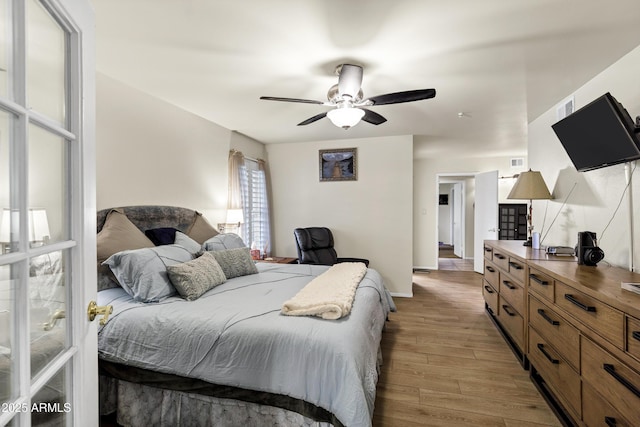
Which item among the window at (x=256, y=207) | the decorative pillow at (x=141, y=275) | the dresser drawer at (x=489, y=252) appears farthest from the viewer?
the window at (x=256, y=207)

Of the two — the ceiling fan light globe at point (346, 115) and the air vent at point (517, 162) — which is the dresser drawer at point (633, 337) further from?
the air vent at point (517, 162)

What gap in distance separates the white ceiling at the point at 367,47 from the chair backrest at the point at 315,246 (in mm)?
1802

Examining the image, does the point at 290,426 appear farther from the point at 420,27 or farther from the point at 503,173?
the point at 503,173

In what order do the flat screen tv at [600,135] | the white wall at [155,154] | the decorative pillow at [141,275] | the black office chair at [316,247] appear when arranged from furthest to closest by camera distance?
the black office chair at [316,247], the white wall at [155,154], the decorative pillow at [141,275], the flat screen tv at [600,135]

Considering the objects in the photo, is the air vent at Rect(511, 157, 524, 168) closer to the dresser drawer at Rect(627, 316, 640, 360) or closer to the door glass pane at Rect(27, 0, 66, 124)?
the dresser drawer at Rect(627, 316, 640, 360)

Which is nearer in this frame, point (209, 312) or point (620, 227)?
point (209, 312)

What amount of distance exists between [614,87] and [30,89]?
3.26 metres

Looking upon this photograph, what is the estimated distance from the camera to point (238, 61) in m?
2.15

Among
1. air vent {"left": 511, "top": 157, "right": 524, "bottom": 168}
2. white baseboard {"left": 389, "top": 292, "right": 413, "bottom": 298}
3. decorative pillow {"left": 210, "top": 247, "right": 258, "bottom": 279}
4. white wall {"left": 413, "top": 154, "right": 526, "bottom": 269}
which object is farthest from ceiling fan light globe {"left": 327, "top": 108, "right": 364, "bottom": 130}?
air vent {"left": 511, "top": 157, "right": 524, "bottom": 168}

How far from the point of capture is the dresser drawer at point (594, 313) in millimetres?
1328

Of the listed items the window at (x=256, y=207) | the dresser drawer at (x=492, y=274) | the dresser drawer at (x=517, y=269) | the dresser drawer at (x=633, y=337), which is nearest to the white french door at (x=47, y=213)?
the dresser drawer at (x=633, y=337)

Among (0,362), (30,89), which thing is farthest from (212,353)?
(30,89)

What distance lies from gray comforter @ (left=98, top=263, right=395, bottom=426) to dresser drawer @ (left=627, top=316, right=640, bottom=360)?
113 centimetres

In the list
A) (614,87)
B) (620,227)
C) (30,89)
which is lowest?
(620,227)
